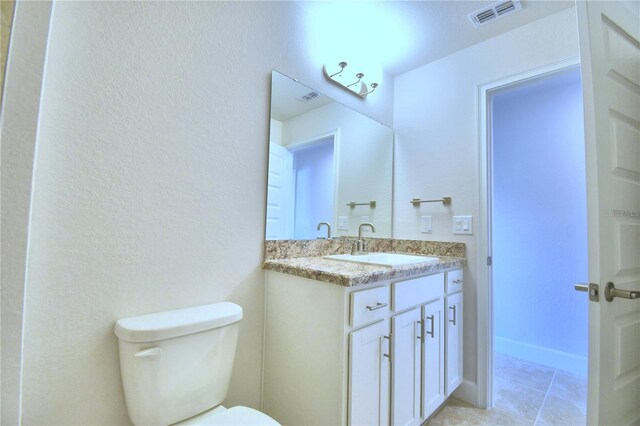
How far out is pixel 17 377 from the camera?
79cm

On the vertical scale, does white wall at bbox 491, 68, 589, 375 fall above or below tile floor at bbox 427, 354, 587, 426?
above

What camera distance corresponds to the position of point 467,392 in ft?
6.01

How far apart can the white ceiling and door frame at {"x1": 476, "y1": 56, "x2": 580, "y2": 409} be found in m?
0.32

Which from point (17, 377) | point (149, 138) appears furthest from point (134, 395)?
point (149, 138)

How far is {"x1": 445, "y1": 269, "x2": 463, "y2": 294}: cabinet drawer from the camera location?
5.64 feet

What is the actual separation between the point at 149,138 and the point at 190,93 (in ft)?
0.88

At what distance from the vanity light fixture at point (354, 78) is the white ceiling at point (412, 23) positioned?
14 cm

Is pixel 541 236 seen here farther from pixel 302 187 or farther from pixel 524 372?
pixel 302 187

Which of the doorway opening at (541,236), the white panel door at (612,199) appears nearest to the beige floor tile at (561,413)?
the doorway opening at (541,236)

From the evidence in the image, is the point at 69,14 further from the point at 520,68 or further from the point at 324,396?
the point at 520,68

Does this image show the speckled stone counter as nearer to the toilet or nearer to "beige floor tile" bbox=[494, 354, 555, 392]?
the toilet

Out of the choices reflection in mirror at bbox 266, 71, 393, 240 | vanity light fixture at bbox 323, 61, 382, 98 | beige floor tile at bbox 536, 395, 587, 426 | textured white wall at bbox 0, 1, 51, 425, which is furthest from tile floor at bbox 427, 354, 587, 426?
vanity light fixture at bbox 323, 61, 382, 98

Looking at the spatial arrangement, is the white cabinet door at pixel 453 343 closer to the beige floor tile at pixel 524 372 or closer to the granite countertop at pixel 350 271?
the granite countertop at pixel 350 271

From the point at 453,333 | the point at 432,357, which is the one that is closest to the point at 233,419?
the point at 432,357
